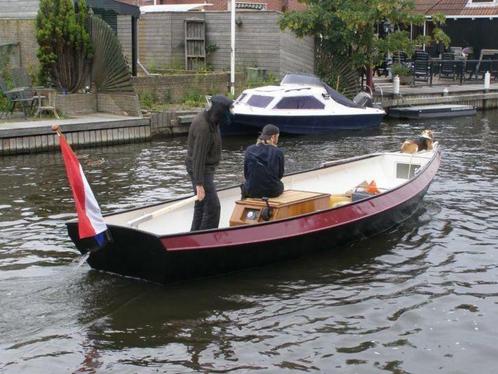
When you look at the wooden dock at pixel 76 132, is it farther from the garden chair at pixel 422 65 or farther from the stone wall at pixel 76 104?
the garden chair at pixel 422 65

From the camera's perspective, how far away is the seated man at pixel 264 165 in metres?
10.9

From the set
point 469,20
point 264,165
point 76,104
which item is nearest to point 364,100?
point 76,104

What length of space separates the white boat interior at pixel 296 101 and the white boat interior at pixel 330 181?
818 centimetres

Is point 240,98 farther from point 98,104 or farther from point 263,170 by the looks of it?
point 263,170

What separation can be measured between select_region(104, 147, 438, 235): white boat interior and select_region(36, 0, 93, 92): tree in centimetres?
1059

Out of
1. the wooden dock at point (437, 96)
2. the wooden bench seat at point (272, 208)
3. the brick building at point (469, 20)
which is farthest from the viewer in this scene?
the brick building at point (469, 20)

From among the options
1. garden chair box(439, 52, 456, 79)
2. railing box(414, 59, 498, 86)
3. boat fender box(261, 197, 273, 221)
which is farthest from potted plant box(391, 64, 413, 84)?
boat fender box(261, 197, 273, 221)

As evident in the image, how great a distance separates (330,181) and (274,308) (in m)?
5.39

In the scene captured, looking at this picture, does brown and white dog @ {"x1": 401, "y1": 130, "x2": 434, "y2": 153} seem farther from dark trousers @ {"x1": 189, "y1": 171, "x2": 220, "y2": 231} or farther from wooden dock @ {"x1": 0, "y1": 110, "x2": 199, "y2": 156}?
wooden dock @ {"x1": 0, "y1": 110, "x2": 199, "y2": 156}

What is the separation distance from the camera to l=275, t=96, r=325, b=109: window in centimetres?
2381

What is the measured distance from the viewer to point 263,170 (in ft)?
35.9

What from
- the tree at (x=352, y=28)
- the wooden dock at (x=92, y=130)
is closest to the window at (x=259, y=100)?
the wooden dock at (x=92, y=130)

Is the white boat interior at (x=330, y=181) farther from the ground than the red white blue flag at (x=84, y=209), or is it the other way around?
the red white blue flag at (x=84, y=209)

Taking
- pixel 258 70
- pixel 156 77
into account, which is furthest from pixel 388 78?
pixel 156 77
